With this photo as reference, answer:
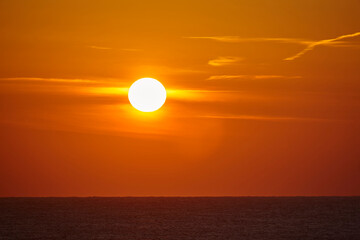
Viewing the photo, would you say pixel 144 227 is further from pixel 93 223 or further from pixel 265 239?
pixel 265 239

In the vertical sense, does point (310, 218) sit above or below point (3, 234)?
above

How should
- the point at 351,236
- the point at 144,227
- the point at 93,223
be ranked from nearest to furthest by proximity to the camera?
the point at 351,236 < the point at 144,227 < the point at 93,223

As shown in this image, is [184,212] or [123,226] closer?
[123,226]

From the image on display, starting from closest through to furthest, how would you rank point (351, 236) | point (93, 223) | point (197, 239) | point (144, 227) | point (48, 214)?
1. point (197, 239)
2. point (351, 236)
3. point (144, 227)
4. point (93, 223)
5. point (48, 214)

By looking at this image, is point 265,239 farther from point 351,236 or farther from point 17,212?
point 17,212

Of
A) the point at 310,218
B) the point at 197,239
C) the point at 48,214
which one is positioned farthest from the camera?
the point at 48,214

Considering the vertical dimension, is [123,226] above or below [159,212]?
below

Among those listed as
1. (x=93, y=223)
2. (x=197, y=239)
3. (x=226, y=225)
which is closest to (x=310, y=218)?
(x=226, y=225)

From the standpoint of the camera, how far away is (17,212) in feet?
492

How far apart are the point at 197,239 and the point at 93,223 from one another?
28301mm

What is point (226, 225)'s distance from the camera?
372 feet

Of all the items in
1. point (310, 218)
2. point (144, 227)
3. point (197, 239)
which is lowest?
point (197, 239)

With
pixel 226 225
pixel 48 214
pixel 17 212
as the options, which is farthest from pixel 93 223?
pixel 17 212

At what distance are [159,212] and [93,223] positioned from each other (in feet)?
105
